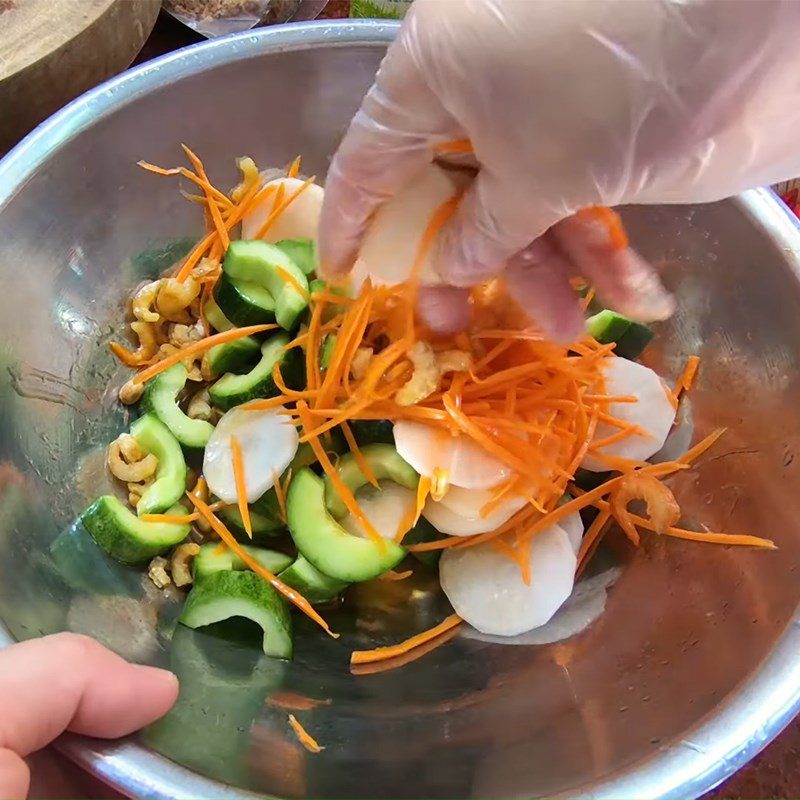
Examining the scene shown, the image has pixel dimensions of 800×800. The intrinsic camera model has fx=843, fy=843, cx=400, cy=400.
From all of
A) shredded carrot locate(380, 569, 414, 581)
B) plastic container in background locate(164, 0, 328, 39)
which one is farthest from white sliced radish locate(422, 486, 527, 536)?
plastic container in background locate(164, 0, 328, 39)

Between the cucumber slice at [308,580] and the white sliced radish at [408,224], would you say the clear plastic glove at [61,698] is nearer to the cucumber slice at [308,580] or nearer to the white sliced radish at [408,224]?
the cucumber slice at [308,580]

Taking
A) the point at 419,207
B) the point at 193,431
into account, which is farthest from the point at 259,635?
the point at 419,207

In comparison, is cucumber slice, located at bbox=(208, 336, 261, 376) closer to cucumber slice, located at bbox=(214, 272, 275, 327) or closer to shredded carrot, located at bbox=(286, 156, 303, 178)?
cucumber slice, located at bbox=(214, 272, 275, 327)

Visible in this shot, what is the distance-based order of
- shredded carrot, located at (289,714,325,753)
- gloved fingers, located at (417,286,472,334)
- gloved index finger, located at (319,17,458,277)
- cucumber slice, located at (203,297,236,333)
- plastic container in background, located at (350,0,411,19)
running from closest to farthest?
gloved index finger, located at (319,17,458,277) < shredded carrot, located at (289,714,325,753) < gloved fingers, located at (417,286,472,334) < cucumber slice, located at (203,297,236,333) < plastic container in background, located at (350,0,411,19)

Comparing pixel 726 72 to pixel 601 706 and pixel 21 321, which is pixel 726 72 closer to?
pixel 601 706

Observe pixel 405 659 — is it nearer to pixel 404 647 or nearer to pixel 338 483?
pixel 404 647

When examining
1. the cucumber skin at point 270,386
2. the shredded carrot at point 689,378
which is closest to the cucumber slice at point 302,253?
the cucumber skin at point 270,386

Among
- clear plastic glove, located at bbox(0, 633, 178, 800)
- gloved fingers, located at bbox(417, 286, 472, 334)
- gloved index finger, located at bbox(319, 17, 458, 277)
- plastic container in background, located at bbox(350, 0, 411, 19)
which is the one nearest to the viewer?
clear plastic glove, located at bbox(0, 633, 178, 800)

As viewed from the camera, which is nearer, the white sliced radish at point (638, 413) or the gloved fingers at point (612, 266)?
the gloved fingers at point (612, 266)
